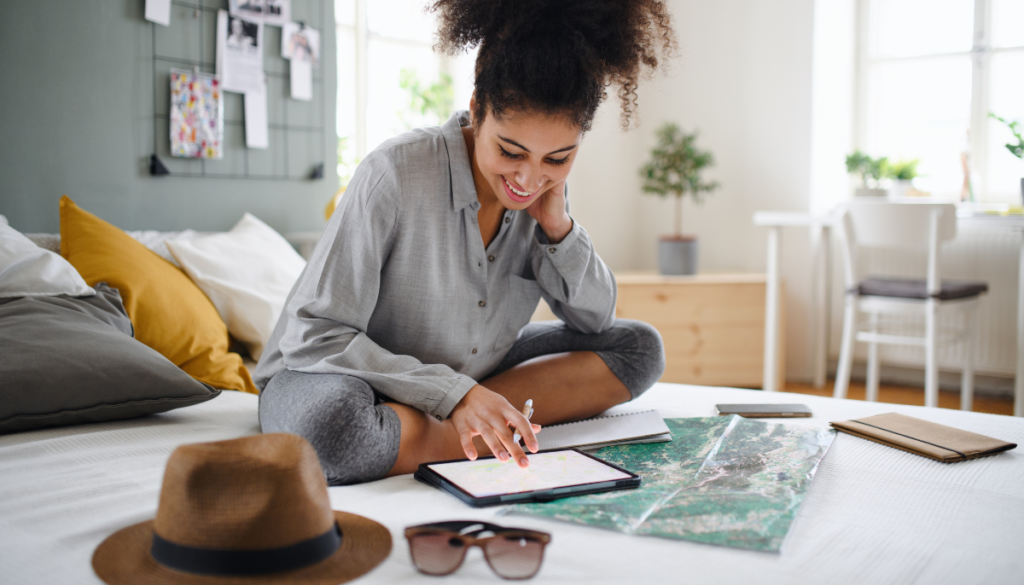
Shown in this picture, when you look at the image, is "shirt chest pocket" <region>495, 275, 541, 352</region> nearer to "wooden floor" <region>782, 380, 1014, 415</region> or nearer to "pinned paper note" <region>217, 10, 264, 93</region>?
"pinned paper note" <region>217, 10, 264, 93</region>

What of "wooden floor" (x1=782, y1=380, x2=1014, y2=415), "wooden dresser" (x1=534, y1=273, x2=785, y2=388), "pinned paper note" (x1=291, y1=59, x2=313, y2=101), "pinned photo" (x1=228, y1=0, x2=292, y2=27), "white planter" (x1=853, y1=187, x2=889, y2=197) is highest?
"pinned photo" (x1=228, y1=0, x2=292, y2=27)

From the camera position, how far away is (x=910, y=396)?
3246 mm

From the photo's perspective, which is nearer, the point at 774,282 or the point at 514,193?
the point at 514,193

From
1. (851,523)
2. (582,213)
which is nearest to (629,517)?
(851,523)

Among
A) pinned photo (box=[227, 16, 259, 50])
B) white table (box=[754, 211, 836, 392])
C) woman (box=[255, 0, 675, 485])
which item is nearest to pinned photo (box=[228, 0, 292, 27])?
pinned photo (box=[227, 16, 259, 50])

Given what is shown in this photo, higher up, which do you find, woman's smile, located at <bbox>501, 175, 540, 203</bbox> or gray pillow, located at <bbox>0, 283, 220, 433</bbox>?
woman's smile, located at <bbox>501, 175, 540, 203</bbox>

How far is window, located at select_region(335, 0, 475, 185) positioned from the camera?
3168 millimetres

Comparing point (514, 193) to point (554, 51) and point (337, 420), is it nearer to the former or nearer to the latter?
point (554, 51)

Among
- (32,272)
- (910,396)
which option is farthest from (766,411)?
(910,396)

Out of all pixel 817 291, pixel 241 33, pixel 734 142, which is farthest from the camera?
pixel 734 142

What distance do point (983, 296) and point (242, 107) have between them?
293cm

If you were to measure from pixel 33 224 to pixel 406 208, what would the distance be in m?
1.07

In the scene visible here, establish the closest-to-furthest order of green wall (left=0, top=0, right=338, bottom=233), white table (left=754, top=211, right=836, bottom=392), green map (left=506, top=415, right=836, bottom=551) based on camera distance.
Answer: green map (left=506, top=415, right=836, bottom=551) → green wall (left=0, top=0, right=338, bottom=233) → white table (left=754, top=211, right=836, bottom=392)

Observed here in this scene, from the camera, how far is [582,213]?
143 inches
